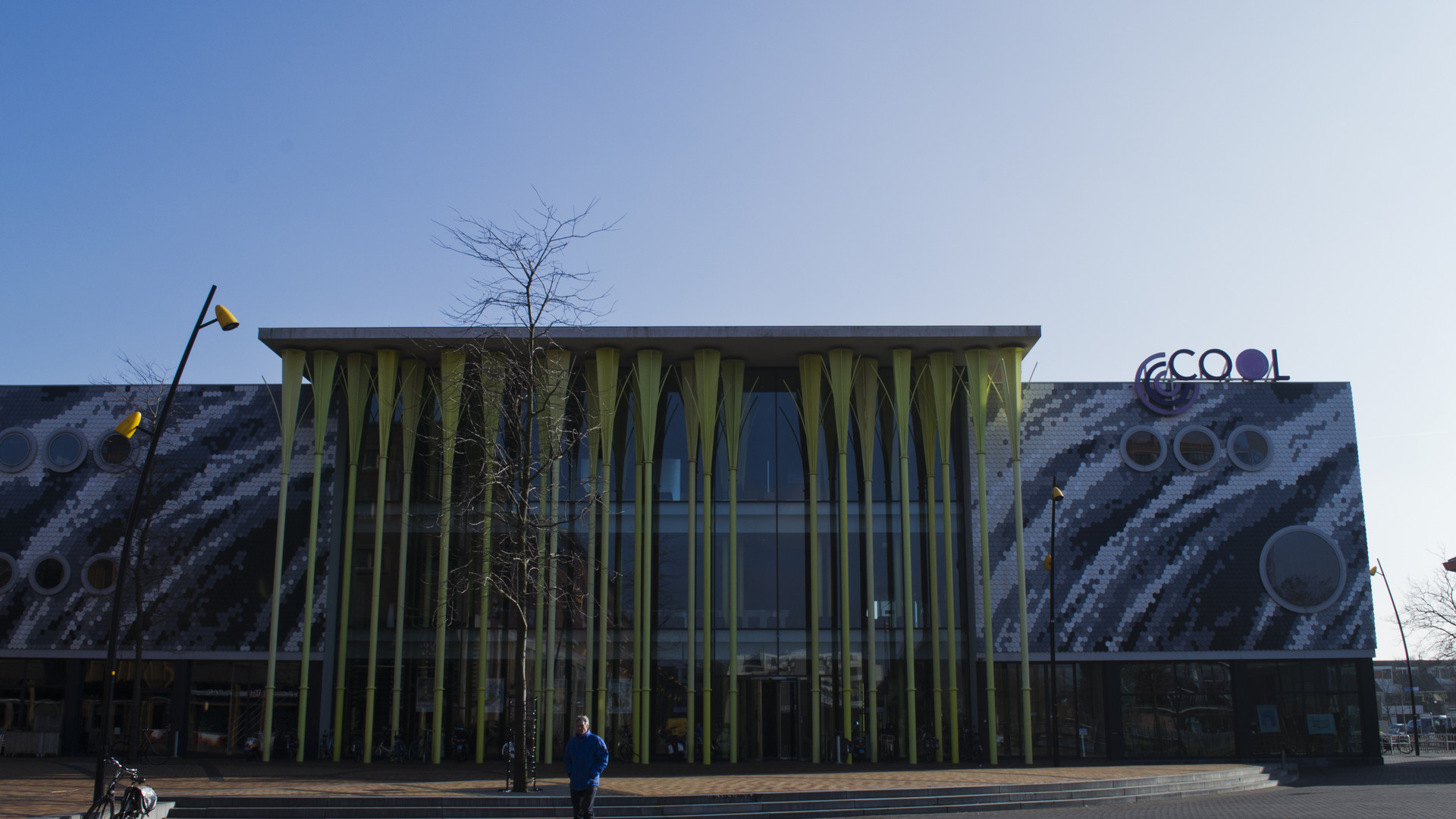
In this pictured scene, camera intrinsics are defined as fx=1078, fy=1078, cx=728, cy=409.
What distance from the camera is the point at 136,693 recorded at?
26078 mm

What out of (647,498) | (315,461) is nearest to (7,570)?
(315,461)

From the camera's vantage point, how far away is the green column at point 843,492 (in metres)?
29.1

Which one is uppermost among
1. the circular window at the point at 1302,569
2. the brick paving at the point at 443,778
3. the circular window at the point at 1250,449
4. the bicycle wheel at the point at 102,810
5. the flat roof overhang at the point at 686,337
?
the flat roof overhang at the point at 686,337

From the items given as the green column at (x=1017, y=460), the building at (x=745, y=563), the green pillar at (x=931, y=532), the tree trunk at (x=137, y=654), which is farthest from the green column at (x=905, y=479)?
the tree trunk at (x=137, y=654)

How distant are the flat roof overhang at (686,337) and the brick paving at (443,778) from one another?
1126 cm

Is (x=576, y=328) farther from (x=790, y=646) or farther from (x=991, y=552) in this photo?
(x=991, y=552)

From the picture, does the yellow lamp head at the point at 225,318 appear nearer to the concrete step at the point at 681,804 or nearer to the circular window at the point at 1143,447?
the concrete step at the point at 681,804

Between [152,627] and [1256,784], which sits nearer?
[1256,784]

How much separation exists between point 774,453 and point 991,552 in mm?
6831

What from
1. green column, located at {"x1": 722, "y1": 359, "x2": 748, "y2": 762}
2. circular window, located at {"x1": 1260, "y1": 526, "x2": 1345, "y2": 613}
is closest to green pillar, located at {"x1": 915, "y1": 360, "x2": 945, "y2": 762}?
green column, located at {"x1": 722, "y1": 359, "x2": 748, "y2": 762}

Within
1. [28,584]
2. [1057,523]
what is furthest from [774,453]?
[28,584]

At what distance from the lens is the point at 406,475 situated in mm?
30641

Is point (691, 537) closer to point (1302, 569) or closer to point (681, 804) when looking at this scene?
point (681, 804)

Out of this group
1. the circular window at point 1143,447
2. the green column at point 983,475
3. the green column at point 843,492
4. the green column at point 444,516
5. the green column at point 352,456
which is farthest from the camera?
the circular window at point 1143,447
